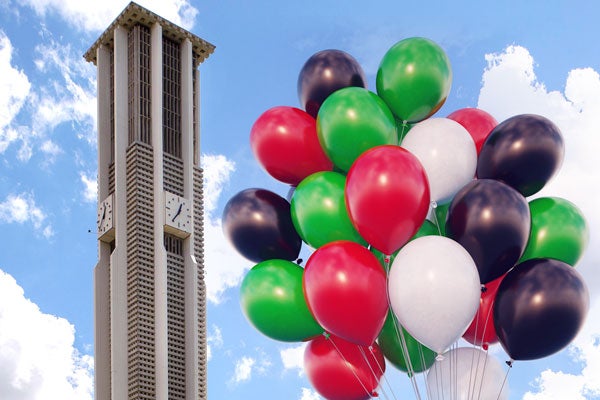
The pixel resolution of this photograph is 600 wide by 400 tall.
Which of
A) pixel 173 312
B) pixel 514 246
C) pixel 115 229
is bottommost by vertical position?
pixel 514 246

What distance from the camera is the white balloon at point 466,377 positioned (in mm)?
9297

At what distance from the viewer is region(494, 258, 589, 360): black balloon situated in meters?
8.70

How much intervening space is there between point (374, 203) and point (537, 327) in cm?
161

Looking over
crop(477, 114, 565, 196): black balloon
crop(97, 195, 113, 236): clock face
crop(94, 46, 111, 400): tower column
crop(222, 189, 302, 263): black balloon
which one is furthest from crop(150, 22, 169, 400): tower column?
crop(477, 114, 565, 196): black balloon

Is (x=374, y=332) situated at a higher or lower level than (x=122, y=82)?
lower

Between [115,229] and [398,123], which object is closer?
[398,123]

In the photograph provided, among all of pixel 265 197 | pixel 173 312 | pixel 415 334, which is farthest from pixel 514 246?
pixel 173 312

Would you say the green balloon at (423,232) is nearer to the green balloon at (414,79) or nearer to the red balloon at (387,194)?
the red balloon at (387,194)

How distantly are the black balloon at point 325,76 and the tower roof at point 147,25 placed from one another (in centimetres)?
4593

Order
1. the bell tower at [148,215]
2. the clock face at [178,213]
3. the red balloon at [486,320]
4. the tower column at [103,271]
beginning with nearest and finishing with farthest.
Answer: the red balloon at [486,320], the bell tower at [148,215], the tower column at [103,271], the clock face at [178,213]

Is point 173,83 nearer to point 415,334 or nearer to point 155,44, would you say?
point 155,44

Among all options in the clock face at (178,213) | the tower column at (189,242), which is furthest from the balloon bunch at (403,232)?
the clock face at (178,213)

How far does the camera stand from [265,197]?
981 centimetres

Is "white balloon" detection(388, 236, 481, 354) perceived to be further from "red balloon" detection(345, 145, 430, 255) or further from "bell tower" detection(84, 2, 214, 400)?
"bell tower" detection(84, 2, 214, 400)
